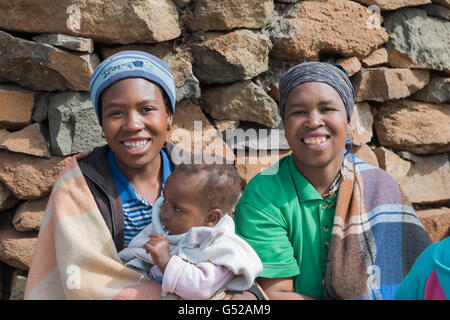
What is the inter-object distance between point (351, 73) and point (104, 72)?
68.7 inches

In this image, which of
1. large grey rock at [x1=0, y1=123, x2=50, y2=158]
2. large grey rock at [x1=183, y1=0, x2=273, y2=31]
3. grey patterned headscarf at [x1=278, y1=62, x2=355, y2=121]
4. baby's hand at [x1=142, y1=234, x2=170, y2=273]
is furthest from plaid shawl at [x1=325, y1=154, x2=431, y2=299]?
large grey rock at [x1=0, y1=123, x2=50, y2=158]

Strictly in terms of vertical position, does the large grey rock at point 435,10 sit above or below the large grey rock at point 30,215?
above

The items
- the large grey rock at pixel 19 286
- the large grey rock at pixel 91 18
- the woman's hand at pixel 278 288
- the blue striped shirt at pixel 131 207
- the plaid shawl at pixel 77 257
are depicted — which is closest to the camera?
the plaid shawl at pixel 77 257

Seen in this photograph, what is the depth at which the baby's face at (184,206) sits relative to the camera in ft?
5.65

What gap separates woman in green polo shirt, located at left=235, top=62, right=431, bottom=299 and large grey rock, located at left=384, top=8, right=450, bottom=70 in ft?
4.27

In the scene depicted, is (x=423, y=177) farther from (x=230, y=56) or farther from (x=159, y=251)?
(x=159, y=251)

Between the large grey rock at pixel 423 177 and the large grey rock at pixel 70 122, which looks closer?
the large grey rock at pixel 70 122

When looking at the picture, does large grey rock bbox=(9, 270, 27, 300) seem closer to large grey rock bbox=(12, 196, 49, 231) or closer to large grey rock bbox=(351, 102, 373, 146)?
large grey rock bbox=(12, 196, 49, 231)

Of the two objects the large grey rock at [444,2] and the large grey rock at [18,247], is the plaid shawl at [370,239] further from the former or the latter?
the large grey rock at [444,2]

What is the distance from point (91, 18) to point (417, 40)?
7.29ft

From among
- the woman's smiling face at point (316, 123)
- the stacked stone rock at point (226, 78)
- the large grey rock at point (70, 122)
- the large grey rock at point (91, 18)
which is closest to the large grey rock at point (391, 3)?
the stacked stone rock at point (226, 78)

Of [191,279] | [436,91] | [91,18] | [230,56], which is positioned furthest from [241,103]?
[436,91]
